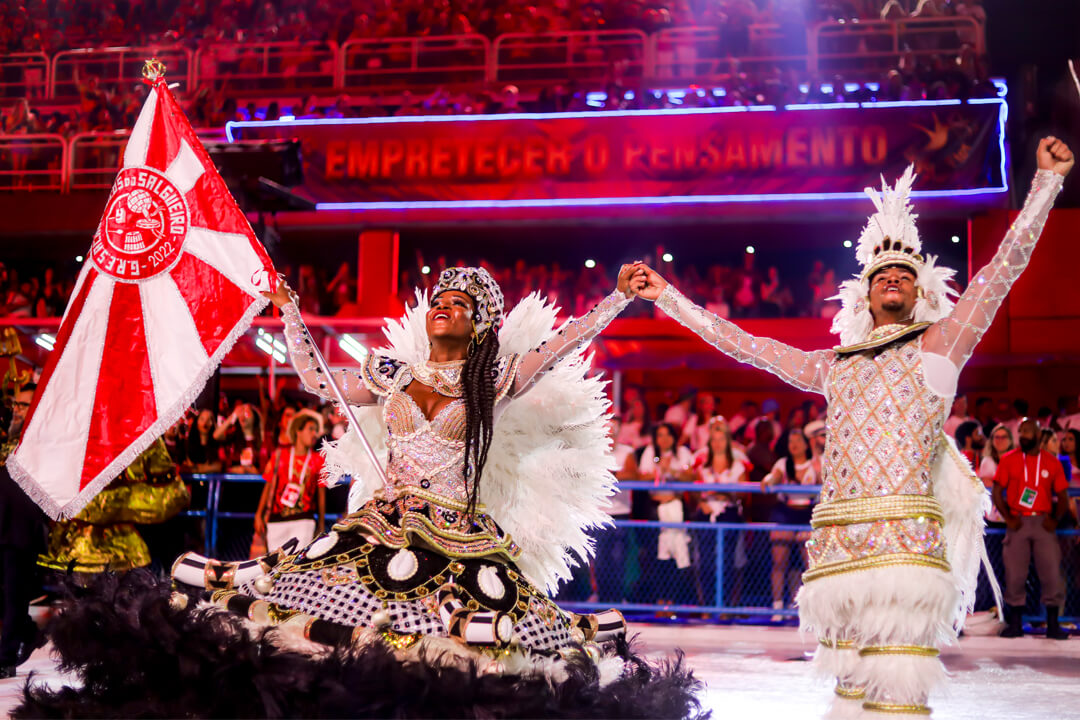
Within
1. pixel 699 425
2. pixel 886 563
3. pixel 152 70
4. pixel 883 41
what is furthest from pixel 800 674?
pixel 883 41

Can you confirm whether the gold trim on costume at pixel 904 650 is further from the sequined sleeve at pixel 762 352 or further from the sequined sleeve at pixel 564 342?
the sequined sleeve at pixel 564 342

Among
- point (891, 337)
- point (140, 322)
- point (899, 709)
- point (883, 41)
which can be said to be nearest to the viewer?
point (899, 709)

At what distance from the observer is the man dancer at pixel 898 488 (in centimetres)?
405

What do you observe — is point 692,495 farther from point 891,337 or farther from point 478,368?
point 891,337

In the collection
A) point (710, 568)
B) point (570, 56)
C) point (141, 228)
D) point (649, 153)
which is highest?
point (570, 56)

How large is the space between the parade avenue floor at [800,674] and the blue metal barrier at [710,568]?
26 cm

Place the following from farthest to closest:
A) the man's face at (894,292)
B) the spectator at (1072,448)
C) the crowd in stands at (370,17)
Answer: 1. the crowd in stands at (370,17)
2. the spectator at (1072,448)
3. the man's face at (894,292)

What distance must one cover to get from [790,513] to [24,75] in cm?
1463

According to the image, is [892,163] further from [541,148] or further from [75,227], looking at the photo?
[75,227]

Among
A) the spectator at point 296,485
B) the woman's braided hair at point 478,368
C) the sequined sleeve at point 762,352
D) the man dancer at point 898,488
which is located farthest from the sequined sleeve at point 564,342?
the spectator at point 296,485

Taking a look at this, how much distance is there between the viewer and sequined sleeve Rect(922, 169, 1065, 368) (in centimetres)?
423

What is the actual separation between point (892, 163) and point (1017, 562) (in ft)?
21.9

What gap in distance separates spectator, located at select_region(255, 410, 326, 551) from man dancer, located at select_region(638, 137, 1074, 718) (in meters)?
4.98

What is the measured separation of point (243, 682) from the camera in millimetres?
3764
